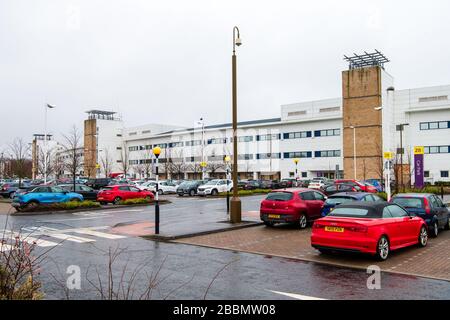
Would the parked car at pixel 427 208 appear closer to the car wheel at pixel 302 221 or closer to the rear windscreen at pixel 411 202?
the rear windscreen at pixel 411 202

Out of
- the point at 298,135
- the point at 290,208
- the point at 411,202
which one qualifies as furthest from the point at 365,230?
the point at 298,135

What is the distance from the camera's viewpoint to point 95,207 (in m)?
24.7

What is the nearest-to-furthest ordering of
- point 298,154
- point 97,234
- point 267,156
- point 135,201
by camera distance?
point 97,234 → point 135,201 → point 298,154 → point 267,156

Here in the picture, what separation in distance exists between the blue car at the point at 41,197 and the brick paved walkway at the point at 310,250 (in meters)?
13.9

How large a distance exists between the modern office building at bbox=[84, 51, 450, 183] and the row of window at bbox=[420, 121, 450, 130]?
5.4 inches

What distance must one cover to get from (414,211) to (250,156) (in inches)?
2543

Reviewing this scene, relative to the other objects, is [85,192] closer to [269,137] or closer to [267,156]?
[267,156]

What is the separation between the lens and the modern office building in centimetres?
5884

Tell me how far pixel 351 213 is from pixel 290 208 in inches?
209

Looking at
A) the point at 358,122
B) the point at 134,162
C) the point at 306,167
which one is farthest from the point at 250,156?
the point at 134,162

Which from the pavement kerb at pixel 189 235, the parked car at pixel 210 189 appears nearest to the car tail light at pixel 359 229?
the pavement kerb at pixel 189 235

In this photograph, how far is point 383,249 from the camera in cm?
992
